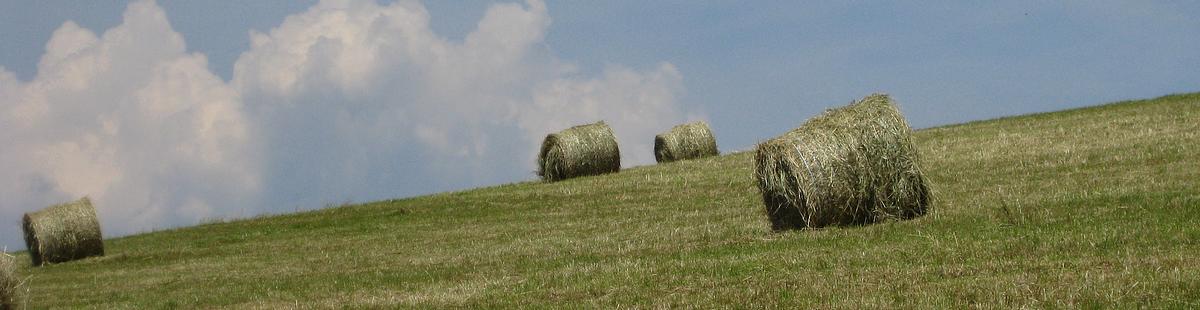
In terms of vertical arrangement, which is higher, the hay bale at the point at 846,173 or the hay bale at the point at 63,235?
the hay bale at the point at 63,235

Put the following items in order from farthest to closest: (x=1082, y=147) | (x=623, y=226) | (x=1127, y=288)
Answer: (x=1082, y=147) < (x=623, y=226) < (x=1127, y=288)

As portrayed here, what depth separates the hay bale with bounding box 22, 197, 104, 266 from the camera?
32.7 metres

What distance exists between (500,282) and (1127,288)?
324 inches

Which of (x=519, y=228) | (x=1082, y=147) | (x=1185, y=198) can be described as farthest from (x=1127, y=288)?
(x=1082, y=147)

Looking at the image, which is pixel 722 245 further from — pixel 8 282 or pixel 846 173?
pixel 8 282

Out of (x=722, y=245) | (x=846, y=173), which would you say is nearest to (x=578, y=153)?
(x=846, y=173)

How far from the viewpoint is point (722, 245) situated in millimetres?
19781

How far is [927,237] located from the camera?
17.7 meters

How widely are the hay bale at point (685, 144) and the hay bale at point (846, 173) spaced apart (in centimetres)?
2413

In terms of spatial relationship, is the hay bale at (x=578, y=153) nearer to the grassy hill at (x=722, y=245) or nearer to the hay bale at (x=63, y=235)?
the grassy hill at (x=722, y=245)

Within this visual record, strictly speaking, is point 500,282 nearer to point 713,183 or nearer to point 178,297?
point 178,297

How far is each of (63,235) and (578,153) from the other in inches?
583

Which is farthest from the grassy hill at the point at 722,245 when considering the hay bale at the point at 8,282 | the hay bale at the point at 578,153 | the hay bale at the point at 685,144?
the hay bale at the point at 685,144

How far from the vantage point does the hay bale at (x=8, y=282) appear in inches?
789
